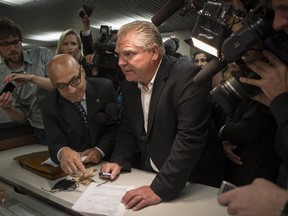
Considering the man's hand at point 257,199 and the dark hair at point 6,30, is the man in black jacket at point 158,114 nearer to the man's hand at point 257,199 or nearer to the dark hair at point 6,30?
the man's hand at point 257,199

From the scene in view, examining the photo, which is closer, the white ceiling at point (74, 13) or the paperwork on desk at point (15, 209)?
the paperwork on desk at point (15, 209)

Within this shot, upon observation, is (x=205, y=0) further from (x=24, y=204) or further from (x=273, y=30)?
(x=24, y=204)

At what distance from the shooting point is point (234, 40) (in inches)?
28.8

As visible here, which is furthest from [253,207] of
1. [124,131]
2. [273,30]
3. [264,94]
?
[124,131]

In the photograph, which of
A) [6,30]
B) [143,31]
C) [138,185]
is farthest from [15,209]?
[6,30]

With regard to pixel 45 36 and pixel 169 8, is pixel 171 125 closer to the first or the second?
pixel 169 8

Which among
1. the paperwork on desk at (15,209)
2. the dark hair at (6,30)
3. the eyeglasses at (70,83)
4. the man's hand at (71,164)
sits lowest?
the paperwork on desk at (15,209)

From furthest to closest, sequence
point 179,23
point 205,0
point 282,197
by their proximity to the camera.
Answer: point 179,23
point 205,0
point 282,197

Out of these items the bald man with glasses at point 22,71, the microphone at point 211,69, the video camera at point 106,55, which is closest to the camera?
the microphone at point 211,69

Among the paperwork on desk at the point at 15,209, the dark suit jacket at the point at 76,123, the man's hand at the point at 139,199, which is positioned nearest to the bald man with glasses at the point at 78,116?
the dark suit jacket at the point at 76,123

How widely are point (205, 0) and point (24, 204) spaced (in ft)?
3.71

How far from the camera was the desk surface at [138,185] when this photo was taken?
974mm

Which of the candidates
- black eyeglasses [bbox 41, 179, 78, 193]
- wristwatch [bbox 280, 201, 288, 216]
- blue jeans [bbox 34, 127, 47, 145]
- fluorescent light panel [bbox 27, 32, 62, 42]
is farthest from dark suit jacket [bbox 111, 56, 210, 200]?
fluorescent light panel [bbox 27, 32, 62, 42]

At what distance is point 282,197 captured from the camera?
2.05 feet
